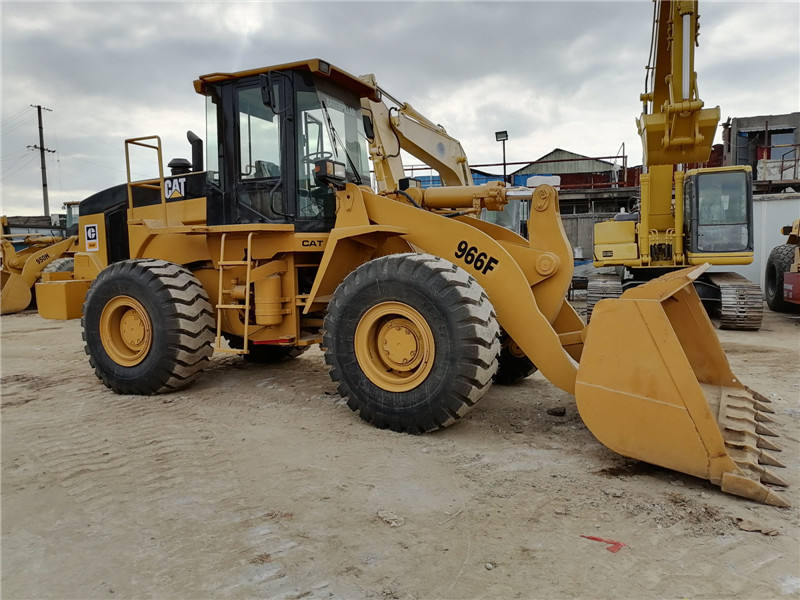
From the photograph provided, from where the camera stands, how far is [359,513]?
9.13 feet

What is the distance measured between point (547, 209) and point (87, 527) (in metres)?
3.68

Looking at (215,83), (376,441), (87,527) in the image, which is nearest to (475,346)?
(376,441)

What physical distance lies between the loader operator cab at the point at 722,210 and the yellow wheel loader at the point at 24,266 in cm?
1379

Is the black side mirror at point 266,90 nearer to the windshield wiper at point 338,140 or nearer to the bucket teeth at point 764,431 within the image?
the windshield wiper at point 338,140

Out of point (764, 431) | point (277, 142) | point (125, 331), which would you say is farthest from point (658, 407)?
point (125, 331)

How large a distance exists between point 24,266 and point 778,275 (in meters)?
17.8

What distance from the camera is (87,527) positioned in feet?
8.85

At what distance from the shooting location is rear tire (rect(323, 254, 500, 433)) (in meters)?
3.66

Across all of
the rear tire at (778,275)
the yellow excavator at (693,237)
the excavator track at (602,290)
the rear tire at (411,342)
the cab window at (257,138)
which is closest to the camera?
the rear tire at (411,342)

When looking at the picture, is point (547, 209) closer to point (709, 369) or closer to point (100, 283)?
point (709, 369)

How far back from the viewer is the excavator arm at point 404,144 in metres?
5.18

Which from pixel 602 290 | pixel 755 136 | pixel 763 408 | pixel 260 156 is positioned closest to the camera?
pixel 763 408

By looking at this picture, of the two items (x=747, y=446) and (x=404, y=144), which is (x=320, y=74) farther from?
(x=747, y=446)

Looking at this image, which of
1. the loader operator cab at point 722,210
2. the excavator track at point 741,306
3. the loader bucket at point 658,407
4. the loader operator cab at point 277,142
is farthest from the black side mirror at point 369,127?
the excavator track at point 741,306
